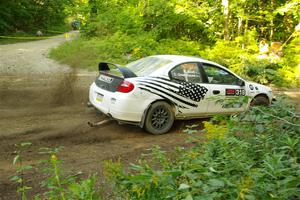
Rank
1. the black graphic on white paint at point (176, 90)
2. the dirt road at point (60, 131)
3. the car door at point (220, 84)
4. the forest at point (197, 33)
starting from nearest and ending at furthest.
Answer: the dirt road at point (60, 131) < the black graphic on white paint at point (176, 90) < the car door at point (220, 84) < the forest at point (197, 33)

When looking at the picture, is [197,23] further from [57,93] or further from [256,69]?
[57,93]

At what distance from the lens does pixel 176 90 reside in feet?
22.0

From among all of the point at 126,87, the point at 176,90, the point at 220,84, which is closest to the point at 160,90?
the point at 176,90

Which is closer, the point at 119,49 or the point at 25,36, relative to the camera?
the point at 119,49

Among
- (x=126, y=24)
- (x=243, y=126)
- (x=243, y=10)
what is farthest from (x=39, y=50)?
(x=243, y=126)

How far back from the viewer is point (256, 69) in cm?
1309

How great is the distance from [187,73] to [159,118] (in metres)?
1.12

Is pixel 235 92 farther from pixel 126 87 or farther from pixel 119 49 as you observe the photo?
pixel 119 49

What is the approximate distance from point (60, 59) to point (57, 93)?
18.3ft

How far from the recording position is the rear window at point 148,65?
6730mm

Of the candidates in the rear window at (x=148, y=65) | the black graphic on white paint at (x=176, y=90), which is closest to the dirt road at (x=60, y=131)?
the black graphic on white paint at (x=176, y=90)

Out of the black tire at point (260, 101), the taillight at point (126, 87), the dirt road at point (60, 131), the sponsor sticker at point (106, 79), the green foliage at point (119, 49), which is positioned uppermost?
the green foliage at point (119, 49)

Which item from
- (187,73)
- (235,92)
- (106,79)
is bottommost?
(235,92)

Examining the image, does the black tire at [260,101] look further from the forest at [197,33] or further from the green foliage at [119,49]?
the green foliage at [119,49]
